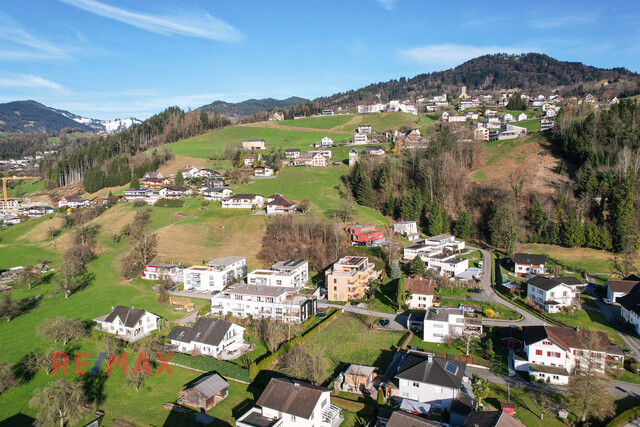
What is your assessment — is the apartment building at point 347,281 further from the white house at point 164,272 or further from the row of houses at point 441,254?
the white house at point 164,272

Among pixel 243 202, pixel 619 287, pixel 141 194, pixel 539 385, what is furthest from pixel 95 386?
pixel 141 194

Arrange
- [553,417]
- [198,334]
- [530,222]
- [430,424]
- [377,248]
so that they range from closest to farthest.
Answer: [430,424]
[553,417]
[198,334]
[377,248]
[530,222]

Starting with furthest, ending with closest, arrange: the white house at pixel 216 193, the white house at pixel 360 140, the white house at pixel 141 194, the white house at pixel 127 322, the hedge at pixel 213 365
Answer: the white house at pixel 360 140 → the white house at pixel 141 194 → the white house at pixel 216 193 → the white house at pixel 127 322 → the hedge at pixel 213 365

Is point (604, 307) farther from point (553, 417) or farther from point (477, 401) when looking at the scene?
point (477, 401)

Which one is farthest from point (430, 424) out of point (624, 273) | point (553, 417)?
point (624, 273)

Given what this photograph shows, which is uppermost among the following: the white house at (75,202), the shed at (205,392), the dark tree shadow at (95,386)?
the white house at (75,202)

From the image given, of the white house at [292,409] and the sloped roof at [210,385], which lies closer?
the white house at [292,409]

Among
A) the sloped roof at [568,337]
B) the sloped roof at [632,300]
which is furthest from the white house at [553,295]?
the sloped roof at [568,337]
